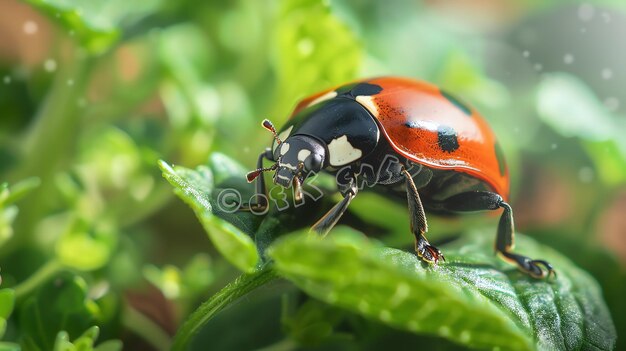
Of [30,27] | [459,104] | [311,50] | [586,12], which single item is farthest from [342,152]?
[586,12]

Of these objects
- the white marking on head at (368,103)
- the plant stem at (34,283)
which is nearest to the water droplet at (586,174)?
the white marking on head at (368,103)

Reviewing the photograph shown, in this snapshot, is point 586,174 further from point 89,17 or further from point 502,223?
point 89,17

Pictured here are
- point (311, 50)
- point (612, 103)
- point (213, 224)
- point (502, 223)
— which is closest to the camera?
point (213, 224)

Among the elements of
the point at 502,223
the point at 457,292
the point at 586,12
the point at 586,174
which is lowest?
the point at 586,174

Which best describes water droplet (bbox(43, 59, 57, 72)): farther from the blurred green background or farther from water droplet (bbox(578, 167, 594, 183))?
water droplet (bbox(578, 167, 594, 183))

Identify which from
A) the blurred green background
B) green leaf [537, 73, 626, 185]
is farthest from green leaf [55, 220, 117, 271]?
green leaf [537, 73, 626, 185]

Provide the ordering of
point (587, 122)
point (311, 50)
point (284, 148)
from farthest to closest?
point (587, 122) < point (311, 50) < point (284, 148)

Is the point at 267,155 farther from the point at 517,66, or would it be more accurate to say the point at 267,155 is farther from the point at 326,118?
the point at 517,66
